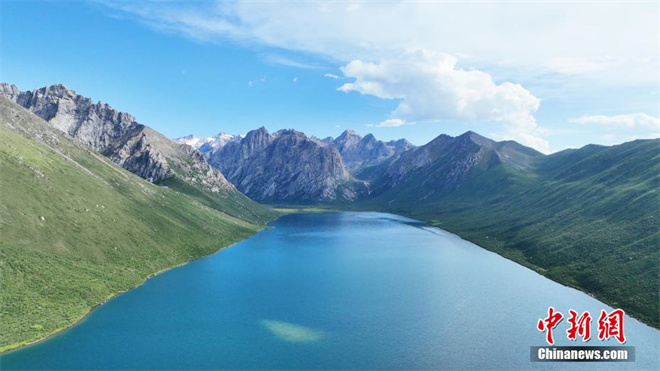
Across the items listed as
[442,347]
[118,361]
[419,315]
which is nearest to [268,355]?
[118,361]

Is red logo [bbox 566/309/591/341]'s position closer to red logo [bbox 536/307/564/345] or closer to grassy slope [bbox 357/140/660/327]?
red logo [bbox 536/307/564/345]

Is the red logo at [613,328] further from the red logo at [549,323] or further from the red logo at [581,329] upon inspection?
the red logo at [549,323]

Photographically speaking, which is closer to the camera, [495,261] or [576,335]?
[576,335]

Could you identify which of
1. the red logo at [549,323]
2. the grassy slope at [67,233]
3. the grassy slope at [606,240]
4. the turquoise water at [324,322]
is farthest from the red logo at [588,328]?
the grassy slope at [67,233]

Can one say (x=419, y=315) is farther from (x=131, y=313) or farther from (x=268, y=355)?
(x=131, y=313)

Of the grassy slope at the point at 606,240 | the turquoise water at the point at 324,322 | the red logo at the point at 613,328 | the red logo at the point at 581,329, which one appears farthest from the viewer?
the grassy slope at the point at 606,240

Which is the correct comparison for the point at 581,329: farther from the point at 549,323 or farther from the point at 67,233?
the point at 67,233
